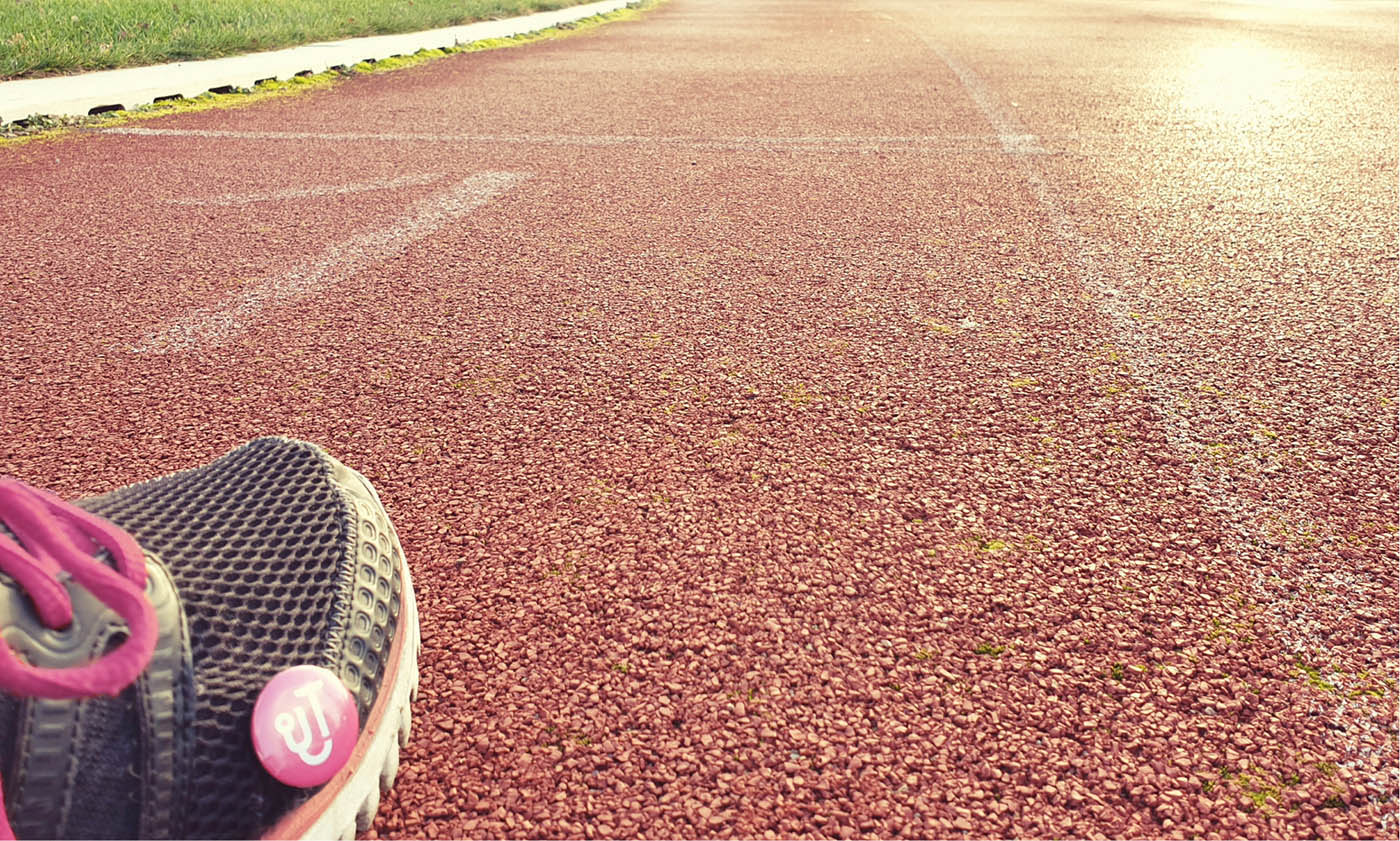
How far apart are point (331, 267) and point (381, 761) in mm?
2690

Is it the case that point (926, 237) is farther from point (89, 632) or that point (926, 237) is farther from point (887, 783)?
point (89, 632)

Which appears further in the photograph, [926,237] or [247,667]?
[926,237]

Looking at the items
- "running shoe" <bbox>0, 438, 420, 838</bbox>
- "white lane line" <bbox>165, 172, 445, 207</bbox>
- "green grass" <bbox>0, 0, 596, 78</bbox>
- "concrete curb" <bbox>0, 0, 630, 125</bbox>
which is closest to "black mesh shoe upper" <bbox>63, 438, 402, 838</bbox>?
"running shoe" <bbox>0, 438, 420, 838</bbox>

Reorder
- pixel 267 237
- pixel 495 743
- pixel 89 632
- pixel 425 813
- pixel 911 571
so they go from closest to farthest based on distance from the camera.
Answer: pixel 89 632 < pixel 425 813 < pixel 495 743 < pixel 911 571 < pixel 267 237

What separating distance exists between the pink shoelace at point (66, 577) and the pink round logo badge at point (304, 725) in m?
0.16

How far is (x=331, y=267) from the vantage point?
12.1ft

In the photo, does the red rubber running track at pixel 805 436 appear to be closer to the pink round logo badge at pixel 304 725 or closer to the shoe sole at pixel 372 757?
the shoe sole at pixel 372 757

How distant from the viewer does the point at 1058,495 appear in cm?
222

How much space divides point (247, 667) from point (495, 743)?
0.45 metres

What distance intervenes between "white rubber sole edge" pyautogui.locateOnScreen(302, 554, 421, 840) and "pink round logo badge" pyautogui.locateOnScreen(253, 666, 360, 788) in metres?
0.05

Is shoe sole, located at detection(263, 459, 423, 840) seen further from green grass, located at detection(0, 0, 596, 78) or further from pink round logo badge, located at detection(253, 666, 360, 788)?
green grass, located at detection(0, 0, 596, 78)

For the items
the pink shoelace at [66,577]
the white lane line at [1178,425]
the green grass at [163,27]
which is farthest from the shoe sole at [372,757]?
the green grass at [163,27]

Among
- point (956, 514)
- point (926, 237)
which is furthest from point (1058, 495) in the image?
point (926, 237)

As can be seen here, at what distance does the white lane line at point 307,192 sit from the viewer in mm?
4531
